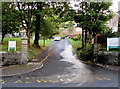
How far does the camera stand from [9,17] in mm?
18094

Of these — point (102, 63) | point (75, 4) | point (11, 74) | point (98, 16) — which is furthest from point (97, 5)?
point (11, 74)

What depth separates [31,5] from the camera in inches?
818

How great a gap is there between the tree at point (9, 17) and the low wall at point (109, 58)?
1057cm

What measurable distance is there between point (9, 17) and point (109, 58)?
1175cm

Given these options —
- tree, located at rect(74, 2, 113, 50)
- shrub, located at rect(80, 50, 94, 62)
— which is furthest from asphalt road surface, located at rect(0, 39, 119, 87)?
tree, located at rect(74, 2, 113, 50)

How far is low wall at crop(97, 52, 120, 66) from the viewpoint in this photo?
44.3 feet

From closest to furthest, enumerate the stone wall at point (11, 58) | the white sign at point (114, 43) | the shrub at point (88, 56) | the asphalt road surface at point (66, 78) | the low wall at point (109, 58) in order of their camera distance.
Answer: the asphalt road surface at point (66, 78) → the low wall at point (109, 58) → the stone wall at point (11, 58) → the white sign at point (114, 43) → the shrub at point (88, 56)

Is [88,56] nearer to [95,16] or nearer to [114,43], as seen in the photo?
[114,43]

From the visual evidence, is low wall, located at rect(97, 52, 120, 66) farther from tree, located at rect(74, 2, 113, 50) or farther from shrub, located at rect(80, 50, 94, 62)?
tree, located at rect(74, 2, 113, 50)

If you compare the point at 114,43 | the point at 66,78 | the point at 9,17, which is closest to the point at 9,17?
the point at 9,17

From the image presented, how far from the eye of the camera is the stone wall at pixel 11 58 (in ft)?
47.3

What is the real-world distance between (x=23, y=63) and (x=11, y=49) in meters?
2.10

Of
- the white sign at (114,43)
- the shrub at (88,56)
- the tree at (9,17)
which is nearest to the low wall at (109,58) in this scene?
the shrub at (88,56)

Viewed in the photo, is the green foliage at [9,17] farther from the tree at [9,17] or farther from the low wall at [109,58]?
the low wall at [109,58]
